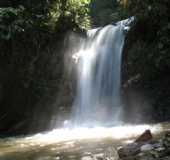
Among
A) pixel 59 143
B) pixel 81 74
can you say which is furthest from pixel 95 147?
pixel 81 74

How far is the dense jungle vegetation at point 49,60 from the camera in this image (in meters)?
18.6

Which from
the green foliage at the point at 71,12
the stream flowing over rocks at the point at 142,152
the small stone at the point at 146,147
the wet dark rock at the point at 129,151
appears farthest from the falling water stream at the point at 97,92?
the small stone at the point at 146,147

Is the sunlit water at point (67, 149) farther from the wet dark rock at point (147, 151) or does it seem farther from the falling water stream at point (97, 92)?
the wet dark rock at point (147, 151)

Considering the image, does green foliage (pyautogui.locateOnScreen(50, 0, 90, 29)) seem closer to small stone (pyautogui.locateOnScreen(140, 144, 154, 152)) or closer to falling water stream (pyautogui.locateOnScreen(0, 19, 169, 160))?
falling water stream (pyautogui.locateOnScreen(0, 19, 169, 160))

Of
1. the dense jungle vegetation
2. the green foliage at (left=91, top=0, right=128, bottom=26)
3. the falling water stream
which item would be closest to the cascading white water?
the falling water stream

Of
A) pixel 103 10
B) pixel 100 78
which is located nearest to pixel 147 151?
pixel 100 78

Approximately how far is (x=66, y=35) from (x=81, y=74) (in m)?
2.32

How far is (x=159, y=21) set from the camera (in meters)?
19.1

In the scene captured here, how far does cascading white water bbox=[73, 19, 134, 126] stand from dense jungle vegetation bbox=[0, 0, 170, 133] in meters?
0.59

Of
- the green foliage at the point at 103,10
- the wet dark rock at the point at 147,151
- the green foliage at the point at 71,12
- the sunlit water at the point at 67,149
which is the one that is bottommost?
the wet dark rock at the point at 147,151

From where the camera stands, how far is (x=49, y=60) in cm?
2156

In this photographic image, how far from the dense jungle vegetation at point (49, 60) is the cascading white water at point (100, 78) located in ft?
1.93

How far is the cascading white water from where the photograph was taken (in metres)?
19.7

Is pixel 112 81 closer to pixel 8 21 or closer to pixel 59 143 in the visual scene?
pixel 8 21
